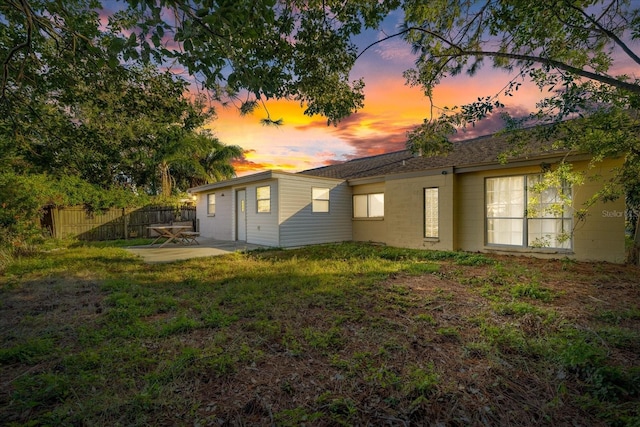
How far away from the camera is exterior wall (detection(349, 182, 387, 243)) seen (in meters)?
12.1

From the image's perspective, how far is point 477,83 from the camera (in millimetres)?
6113

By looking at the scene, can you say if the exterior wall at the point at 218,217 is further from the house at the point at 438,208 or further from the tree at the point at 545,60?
the tree at the point at 545,60

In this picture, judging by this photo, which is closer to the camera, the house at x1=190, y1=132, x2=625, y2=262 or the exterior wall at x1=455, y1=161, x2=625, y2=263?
the exterior wall at x1=455, y1=161, x2=625, y2=263

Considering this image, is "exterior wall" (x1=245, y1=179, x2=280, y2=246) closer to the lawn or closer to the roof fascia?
the roof fascia

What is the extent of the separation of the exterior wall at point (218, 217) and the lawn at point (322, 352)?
335 inches

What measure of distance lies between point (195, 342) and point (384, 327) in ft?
7.03

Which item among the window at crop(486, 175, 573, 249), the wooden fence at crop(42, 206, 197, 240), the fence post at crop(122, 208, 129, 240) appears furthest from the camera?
the fence post at crop(122, 208, 129, 240)

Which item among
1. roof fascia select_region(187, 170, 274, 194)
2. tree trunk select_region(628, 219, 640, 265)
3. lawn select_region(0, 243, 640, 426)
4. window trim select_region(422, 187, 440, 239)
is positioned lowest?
lawn select_region(0, 243, 640, 426)

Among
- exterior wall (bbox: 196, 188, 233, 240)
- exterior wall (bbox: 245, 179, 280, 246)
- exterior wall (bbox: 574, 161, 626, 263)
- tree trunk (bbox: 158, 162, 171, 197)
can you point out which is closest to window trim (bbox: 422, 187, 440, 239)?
exterior wall (bbox: 574, 161, 626, 263)

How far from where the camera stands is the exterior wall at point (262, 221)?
11.2 metres

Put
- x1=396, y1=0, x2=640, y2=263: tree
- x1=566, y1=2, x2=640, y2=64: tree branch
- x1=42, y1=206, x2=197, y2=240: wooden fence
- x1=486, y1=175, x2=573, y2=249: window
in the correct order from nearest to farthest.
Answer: x1=566, y1=2, x2=640, y2=64: tree branch → x1=396, y1=0, x2=640, y2=263: tree → x1=486, y1=175, x2=573, y2=249: window → x1=42, y1=206, x2=197, y2=240: wooden fence

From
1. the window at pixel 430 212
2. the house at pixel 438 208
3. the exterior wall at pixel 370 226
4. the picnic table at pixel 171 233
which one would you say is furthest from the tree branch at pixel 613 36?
the picnic table at pixel 171 233

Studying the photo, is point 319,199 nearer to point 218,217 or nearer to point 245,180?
point 245,180

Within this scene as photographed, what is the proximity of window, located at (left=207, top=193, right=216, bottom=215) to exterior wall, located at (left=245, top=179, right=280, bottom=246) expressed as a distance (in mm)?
3607
